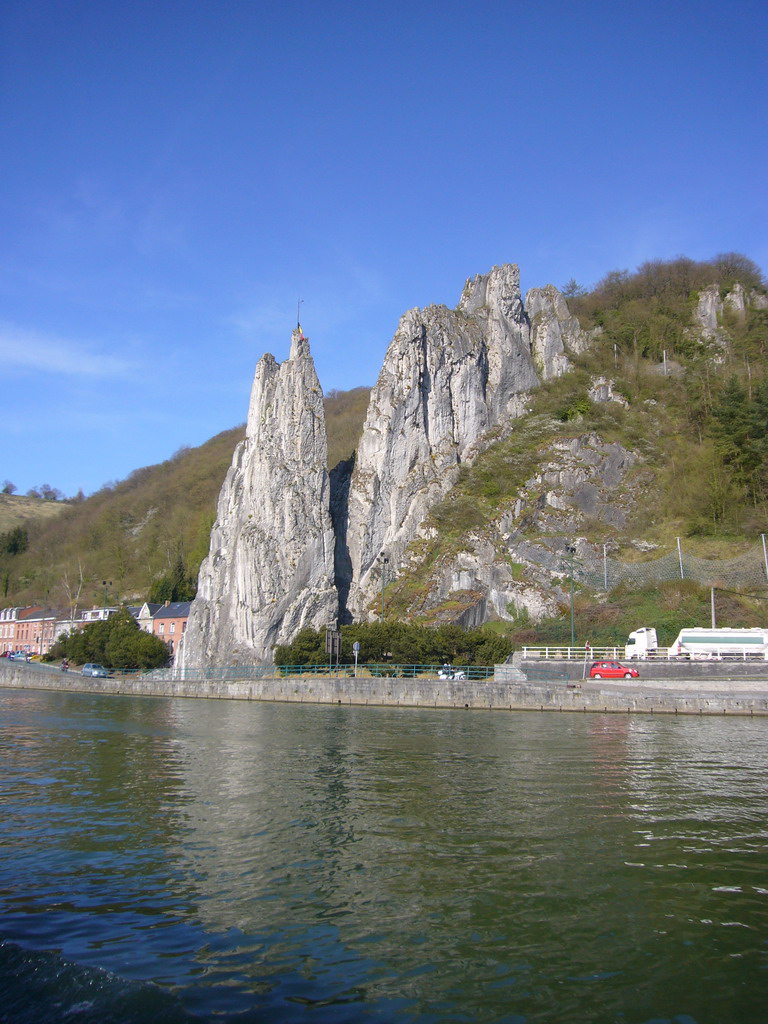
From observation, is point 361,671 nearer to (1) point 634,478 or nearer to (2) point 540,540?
(2) point 540,540

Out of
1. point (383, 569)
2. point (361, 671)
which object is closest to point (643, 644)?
point (361, 671)

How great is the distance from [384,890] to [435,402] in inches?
2943

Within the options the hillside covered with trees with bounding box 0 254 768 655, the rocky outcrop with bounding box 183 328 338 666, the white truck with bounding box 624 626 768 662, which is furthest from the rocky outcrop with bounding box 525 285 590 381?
the white truck with bounding box 624 626 768 662

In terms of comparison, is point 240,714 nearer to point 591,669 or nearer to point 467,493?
point 591,669

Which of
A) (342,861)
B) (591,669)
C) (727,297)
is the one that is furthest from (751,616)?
(727,297)

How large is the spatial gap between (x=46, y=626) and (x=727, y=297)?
100m

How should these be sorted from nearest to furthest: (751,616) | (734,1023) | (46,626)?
(734,1023), (751,616), (46,626)

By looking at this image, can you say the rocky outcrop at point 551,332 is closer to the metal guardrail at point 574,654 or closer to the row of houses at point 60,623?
the metal guardrail at point 574,654

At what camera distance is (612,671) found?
42.6m

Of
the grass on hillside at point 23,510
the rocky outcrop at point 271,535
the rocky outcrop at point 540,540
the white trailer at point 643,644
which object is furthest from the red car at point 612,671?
the grass on hillside at point 23,510

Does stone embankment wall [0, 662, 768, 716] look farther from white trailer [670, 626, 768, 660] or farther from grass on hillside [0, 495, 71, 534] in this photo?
grass on hillside [0, 495, 71, 534]

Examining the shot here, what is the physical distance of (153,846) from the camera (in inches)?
466

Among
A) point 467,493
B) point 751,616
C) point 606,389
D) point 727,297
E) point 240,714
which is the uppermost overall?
point 727,297

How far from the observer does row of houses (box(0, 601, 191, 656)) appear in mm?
92188
